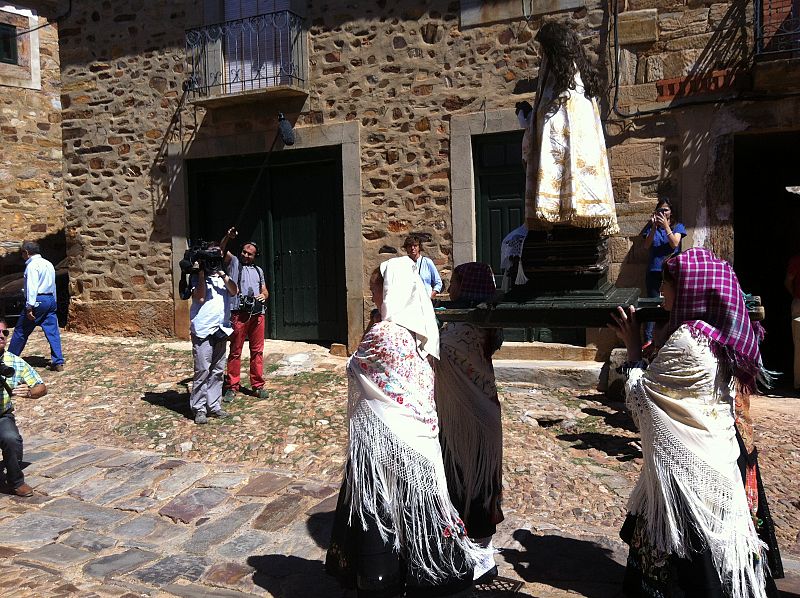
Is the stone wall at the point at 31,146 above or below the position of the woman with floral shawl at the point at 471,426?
above

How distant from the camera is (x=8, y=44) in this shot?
14.9 meters

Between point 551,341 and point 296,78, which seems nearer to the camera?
point 551,341

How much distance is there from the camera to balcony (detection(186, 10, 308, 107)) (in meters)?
9.96

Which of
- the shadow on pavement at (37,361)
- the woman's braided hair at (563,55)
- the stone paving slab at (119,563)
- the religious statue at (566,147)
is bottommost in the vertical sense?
the stone paving slab at (119,563)

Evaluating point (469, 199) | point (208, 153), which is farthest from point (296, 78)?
point (469, 199)

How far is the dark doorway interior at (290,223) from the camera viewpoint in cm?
1027

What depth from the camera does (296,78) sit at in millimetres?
9961

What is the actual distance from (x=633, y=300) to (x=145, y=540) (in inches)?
128


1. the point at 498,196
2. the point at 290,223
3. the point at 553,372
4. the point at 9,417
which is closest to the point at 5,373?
the point at 9,417

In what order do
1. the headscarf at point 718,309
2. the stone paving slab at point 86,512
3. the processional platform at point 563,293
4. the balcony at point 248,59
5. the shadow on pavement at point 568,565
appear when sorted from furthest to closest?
the balcony at point 248,59 < the stone paving slab at point 86,512 < the shadow on pavement at point 568,565 < the processional platform at point 563,293 < the headscarf at point 718,309

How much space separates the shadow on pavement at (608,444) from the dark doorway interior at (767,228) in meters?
5.53

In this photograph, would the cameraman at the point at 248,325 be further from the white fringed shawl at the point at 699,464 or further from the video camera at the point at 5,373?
the white fringed shawl at the point at 699,464

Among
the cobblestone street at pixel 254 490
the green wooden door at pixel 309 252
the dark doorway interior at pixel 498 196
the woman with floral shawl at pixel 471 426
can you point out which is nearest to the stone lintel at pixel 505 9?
the dark doorway interior at pixel 498 196

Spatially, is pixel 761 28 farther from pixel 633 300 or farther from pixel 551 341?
pixel 633 300
